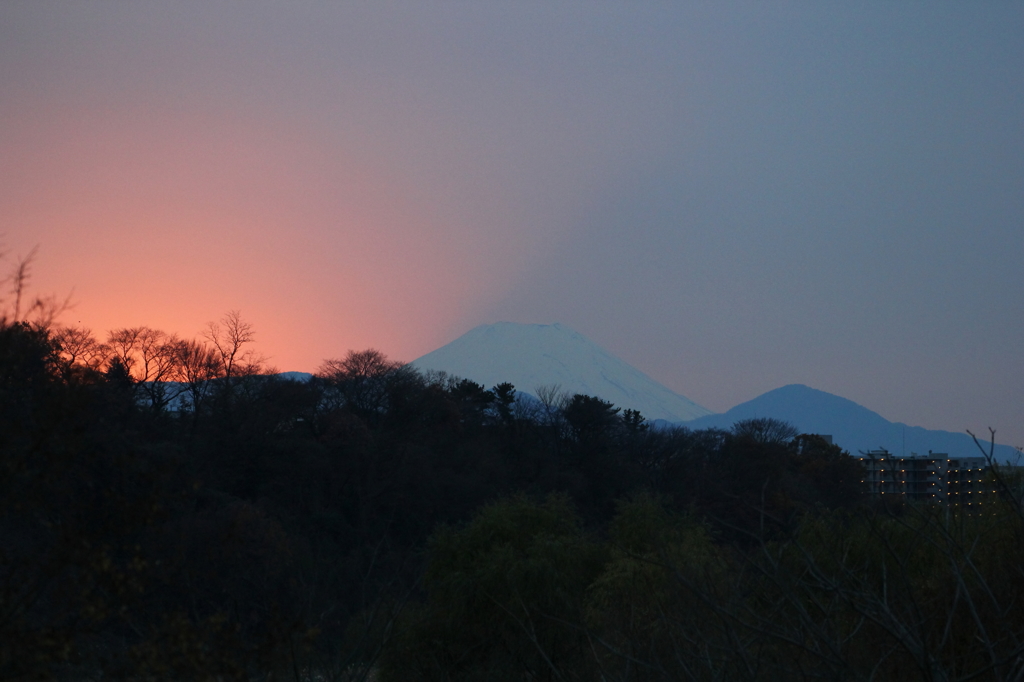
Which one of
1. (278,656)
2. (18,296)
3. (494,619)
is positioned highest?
(18,296)

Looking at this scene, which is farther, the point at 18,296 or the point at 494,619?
the point at 494,619

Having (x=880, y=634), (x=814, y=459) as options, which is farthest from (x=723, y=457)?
(x=880, y=634)

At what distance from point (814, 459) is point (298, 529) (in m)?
61.8

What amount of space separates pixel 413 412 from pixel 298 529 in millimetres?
17775

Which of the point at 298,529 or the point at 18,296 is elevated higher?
the point at 18,296

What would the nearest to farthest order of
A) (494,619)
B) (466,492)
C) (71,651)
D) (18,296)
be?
(71,651) < (18,296) < (494,619) < (466,492)

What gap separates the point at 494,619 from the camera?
3847 cm

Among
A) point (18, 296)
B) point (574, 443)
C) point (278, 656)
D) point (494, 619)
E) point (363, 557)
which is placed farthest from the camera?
point (574, 443)

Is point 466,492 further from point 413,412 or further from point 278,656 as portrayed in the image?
point 278,656

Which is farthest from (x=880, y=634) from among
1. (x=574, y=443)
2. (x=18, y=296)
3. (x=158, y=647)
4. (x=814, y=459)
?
(x=814, y=459)

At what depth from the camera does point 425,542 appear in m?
63.1

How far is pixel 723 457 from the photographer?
8906cm

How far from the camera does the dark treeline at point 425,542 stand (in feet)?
27.4

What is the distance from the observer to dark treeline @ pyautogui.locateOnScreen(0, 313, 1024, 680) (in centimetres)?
835
